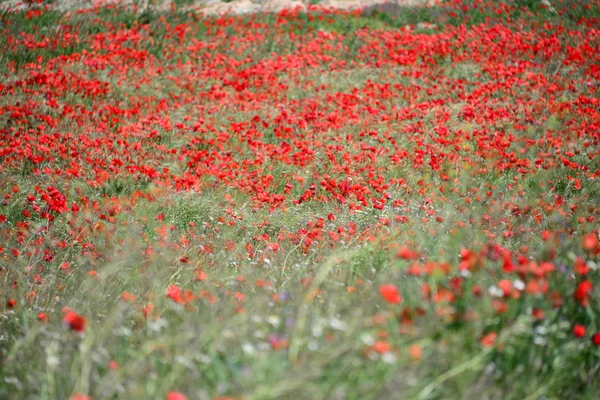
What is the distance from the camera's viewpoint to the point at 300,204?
4.94 metres

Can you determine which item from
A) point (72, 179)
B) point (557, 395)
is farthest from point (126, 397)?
point (72, 179)

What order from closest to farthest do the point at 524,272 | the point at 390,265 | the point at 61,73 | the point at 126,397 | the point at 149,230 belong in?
the point at 126,397, the point at 524,272, the point at 390,265, the point at 149,230, the point at 61,73

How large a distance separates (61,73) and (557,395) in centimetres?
804

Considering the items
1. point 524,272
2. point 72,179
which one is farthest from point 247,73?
point 524,272

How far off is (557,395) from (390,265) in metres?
1.18

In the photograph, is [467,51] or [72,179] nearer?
[72,179]

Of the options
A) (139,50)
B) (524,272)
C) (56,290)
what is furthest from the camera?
(139,50)

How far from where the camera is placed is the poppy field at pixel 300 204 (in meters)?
1.87

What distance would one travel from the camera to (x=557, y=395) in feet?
6.93

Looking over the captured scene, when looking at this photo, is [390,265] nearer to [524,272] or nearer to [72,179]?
[524,272]

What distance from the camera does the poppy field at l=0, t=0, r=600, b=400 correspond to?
1.87 metres

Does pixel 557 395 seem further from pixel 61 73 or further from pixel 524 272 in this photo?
pixel 61 73

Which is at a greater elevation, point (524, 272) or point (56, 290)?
point (524, 272)

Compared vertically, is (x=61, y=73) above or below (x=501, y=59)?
above
